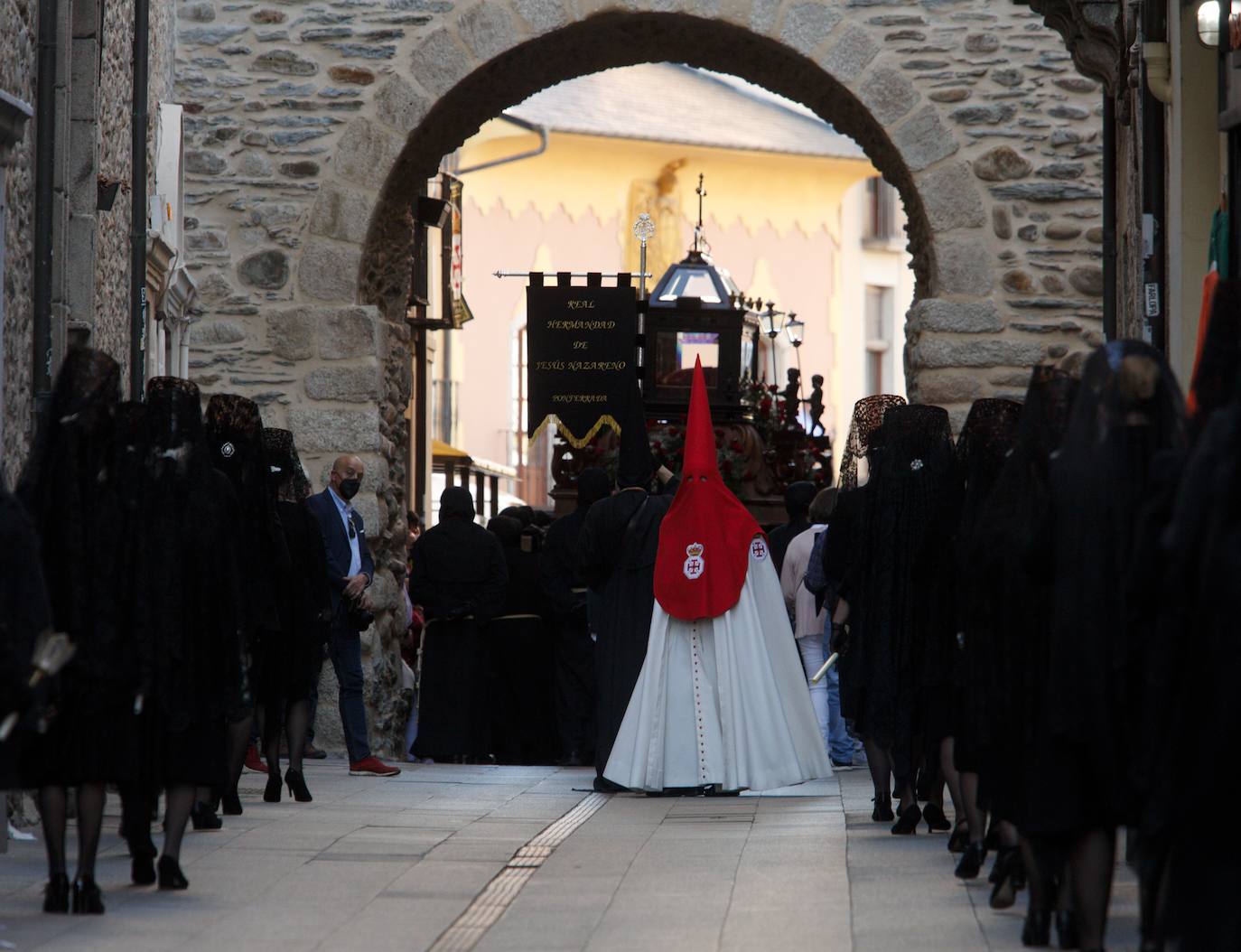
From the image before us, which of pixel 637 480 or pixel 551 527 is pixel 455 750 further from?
pixel 637 480

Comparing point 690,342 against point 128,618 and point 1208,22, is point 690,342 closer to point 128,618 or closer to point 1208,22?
point 1208,22

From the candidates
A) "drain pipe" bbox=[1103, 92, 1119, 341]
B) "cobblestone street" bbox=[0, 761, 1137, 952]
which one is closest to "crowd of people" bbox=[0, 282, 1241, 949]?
"cobblestone street" bbox=[0, 761, 1137, 952]

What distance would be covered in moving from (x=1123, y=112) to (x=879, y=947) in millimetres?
8059

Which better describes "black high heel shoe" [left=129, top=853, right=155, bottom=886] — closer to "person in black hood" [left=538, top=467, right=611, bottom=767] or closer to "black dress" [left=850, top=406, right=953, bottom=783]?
"black dress" [left=850, top=406, right=953, bottom=783]

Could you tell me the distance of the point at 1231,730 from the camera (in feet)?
13.8

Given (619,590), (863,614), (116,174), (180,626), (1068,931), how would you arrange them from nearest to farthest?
(1068,931) < (180,626) < (863,614) < (619,590) < (116,174)

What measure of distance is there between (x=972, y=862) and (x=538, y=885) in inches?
56.9

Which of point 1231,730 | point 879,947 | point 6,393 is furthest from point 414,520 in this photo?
point 1231,730

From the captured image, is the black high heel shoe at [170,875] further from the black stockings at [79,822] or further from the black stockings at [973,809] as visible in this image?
the black stockings at [973,809]

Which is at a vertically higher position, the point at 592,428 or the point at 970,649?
the point at 592,428

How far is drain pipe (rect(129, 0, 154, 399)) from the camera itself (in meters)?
11.8

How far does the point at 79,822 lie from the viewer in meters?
6.31

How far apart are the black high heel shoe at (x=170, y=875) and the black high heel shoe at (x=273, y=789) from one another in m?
3.01

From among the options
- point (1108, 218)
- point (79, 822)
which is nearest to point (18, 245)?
point (79, 822)
